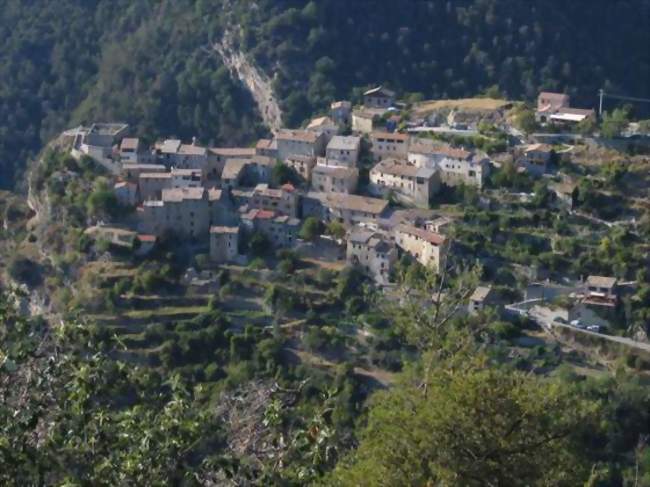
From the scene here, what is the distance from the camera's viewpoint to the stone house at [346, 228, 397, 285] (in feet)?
105

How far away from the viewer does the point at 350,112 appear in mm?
39844

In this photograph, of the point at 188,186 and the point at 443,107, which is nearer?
the point at 188,186

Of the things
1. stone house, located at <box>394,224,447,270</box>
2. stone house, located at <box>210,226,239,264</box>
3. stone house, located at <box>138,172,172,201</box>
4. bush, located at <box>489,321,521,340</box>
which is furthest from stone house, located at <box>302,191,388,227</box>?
bush, located at <box>489,321,521,340</box>

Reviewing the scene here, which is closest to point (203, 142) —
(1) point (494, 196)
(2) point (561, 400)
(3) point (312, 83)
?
(3) point (312, 83)

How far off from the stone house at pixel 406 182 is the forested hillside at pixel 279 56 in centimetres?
1227

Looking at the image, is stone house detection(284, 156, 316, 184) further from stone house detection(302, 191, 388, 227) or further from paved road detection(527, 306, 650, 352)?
paved road detection(527, 306, 650, 352)

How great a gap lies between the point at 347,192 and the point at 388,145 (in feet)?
7.28

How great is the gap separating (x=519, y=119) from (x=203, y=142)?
45.1 feet

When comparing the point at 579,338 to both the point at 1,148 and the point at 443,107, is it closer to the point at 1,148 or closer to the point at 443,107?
the point at 443,107

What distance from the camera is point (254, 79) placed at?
4881 centimetres

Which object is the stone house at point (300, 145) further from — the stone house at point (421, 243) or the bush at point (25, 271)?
the bush at point (25, 271)

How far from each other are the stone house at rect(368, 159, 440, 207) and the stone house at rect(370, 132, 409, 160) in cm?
102

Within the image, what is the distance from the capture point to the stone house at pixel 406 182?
1335 inches

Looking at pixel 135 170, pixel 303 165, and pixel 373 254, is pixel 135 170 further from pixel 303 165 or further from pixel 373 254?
pixel 373 254
